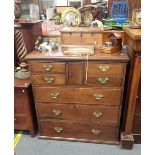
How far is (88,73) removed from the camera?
160 centimetres

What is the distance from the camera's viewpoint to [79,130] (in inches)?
72.8

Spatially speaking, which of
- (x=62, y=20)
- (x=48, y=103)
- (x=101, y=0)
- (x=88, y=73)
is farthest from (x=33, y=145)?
(x=101, y=0)

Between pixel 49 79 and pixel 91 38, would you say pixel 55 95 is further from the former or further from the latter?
pixel 91 38

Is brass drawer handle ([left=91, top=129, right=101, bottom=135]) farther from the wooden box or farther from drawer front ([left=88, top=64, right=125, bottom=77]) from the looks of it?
the wooden box

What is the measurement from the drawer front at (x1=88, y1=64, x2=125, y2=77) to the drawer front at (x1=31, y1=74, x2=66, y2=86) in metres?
0.26

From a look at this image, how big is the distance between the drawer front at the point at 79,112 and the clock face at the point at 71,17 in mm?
969

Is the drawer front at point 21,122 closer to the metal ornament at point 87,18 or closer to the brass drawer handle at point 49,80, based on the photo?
the brass drawer handle at point 49,80

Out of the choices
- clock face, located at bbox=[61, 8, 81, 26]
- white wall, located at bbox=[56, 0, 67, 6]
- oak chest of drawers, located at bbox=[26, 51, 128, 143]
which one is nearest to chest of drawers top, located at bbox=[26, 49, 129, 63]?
oak chest of drawers, located at bbox=[26, 51, 128, 143]

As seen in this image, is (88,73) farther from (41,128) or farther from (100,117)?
(41,128)

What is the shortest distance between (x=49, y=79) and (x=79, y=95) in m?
0.31

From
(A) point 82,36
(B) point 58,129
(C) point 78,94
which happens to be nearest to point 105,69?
(C) point 78,94

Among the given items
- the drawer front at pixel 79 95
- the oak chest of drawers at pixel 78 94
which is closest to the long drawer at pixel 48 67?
the oak chest of drawers at pixel 78 94
